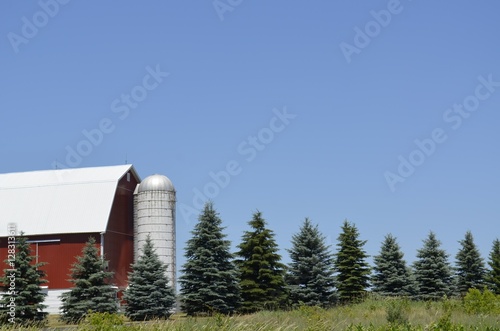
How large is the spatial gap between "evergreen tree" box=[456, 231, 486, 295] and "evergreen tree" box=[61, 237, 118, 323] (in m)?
27.4

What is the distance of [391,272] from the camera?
48.8m

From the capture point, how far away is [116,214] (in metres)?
47.9

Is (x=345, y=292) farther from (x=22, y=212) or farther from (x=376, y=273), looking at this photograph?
(x=22, y=212)

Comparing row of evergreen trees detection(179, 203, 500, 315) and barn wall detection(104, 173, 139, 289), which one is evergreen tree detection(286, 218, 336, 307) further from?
barn wall detection(104, 173, 139, 289)

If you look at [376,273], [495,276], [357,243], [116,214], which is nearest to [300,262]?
[357,243]

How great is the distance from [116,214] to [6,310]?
14134 millimetres

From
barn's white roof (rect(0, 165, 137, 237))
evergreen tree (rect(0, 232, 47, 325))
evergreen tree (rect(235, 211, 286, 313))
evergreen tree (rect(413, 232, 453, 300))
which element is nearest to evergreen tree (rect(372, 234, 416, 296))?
evergreen tree (rect(413, 232, 453, 300))

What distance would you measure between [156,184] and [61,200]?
647 cm

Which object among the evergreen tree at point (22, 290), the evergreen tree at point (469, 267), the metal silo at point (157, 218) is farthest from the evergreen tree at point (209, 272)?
the evergreen tree at point (469, 267)

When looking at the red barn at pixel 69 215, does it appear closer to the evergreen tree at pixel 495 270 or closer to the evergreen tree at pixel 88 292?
the evergreen tree at pixel 88 292

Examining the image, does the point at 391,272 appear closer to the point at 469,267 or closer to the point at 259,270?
the point at 469,267

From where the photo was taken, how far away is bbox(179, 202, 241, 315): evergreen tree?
3769 centimetres

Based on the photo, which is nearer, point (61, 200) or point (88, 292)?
point (88, 292)

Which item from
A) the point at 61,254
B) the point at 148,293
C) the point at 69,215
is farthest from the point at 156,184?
the point at 148,293
